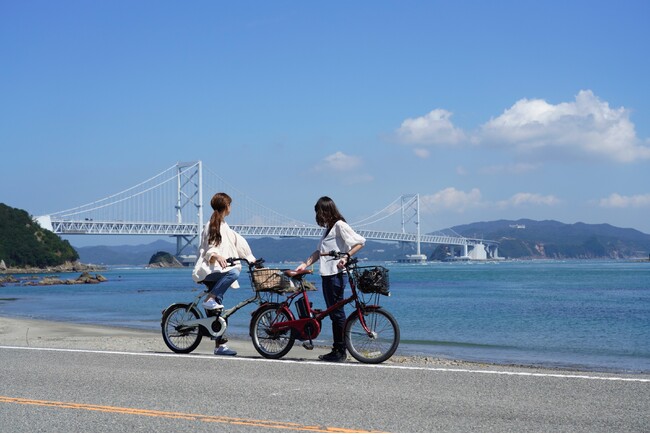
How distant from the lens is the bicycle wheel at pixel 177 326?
8.23 meters

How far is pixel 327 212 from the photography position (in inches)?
299

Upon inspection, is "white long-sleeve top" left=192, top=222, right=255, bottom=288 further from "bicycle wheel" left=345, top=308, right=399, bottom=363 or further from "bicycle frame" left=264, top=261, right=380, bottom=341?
"bicycle wheel" left=345, top=308, right=399, bottom=363

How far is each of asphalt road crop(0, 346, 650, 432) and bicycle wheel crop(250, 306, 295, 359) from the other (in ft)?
1.31

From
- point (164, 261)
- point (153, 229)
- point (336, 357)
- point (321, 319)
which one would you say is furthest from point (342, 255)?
point (164, 261)

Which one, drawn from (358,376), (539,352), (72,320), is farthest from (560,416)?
(72,320)

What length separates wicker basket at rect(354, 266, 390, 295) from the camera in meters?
7.05

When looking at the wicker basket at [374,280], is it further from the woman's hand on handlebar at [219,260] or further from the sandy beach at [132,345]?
the woman's hand on handlebar at [219,260]

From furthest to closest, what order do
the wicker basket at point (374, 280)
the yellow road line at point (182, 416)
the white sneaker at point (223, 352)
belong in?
the white sneaker at point (223, 352) → the wicker basket at point (374, 280) → the yellow road line at point (182, 416)

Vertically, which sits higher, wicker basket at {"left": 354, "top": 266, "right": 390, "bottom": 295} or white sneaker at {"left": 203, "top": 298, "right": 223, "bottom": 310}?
wicker basket at {"left": 354, "top": 266, "right": 390, "bottom": 295}

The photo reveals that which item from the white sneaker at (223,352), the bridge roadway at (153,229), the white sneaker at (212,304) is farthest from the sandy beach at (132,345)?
the bridge roadway at (153,229)

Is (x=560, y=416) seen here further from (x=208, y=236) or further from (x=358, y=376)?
(x=208, y=236)

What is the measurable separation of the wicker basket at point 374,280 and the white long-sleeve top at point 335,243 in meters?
0.34

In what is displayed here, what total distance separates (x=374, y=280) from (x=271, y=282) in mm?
1090

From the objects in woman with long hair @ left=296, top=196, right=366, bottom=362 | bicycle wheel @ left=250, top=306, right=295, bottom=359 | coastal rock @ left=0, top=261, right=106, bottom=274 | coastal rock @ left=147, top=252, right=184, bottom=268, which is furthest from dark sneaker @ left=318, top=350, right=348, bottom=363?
coastal rock @ left=147, top=252, right=184, bottom=268
